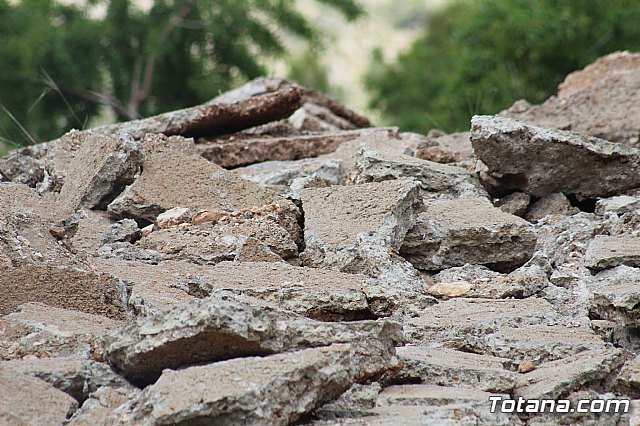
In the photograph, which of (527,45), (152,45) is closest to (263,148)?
(527,45)

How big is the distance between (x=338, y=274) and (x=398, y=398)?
0.92 m

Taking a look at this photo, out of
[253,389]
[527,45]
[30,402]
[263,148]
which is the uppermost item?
[527,45]

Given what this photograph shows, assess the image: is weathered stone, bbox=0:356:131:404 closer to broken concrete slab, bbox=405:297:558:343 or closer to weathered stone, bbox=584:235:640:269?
broken concrete slab, bbox=405:297:558:343

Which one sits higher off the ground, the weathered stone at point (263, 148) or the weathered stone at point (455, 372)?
the weathered stone at point (263, 148)

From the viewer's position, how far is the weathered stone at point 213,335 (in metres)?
2.66

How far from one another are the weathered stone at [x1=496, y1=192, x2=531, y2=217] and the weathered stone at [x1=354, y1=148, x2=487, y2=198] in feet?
0.35

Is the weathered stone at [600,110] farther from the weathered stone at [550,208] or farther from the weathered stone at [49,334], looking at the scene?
the weathered stone at [49,334]

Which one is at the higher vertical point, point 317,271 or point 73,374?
point 317,271

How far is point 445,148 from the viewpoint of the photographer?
5352 millimetres

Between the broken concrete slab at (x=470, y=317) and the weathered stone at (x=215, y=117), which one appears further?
the weathered stone at (x=215, y=117)

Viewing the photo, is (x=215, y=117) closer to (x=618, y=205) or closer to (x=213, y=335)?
(x=618, y=205)

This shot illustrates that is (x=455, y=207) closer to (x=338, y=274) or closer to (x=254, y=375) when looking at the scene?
(x=338, y=274)

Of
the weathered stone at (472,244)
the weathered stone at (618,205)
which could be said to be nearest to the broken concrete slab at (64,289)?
the weathered stone at (472,244)

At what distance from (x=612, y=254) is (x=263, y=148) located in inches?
84.5
